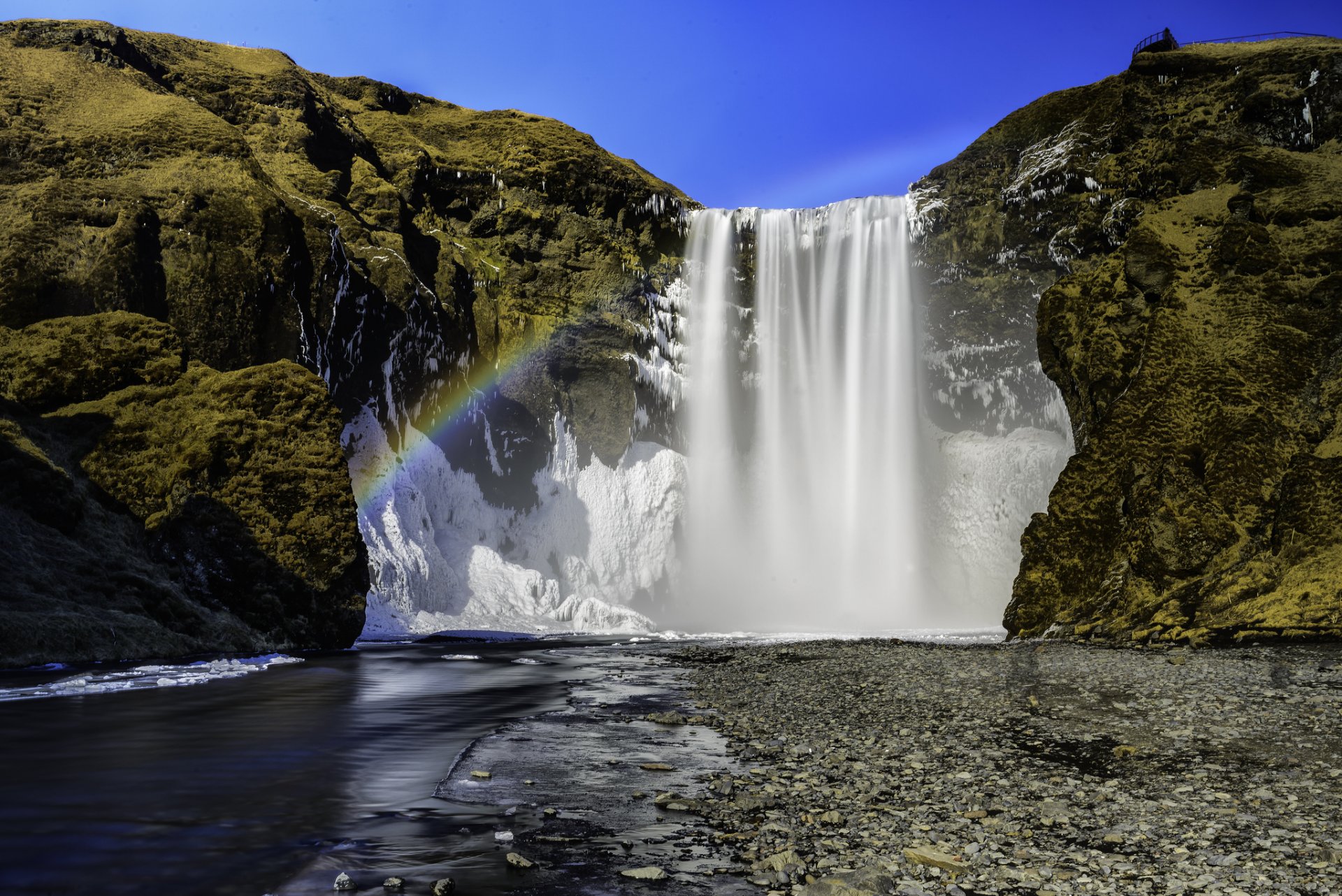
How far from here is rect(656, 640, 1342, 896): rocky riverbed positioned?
6516mm

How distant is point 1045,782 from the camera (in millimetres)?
9180

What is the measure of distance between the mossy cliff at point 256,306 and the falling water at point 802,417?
18.7 ft

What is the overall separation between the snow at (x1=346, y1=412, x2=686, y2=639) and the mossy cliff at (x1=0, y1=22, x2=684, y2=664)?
1666 mm

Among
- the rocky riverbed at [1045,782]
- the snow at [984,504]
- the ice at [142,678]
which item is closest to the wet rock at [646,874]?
the rocky riverbed at [1045,782]

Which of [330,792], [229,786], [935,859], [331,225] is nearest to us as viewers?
[935,859]

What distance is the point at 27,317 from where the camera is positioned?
112ft

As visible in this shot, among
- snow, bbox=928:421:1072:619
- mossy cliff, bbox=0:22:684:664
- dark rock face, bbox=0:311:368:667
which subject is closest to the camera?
dark rock face, bbox=0:311:368:667

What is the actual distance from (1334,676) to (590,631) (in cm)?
4055

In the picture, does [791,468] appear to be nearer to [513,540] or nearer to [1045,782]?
[513,540]

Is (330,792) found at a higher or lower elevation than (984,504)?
higher

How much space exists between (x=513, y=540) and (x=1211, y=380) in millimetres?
41430

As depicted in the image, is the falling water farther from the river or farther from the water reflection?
the water reflection

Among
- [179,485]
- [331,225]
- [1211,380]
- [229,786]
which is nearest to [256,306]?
[331,225]

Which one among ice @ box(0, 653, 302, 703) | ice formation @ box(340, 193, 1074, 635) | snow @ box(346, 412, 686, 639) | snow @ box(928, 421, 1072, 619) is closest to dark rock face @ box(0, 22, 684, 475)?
snow @ box(346, 412, 686, 639)
